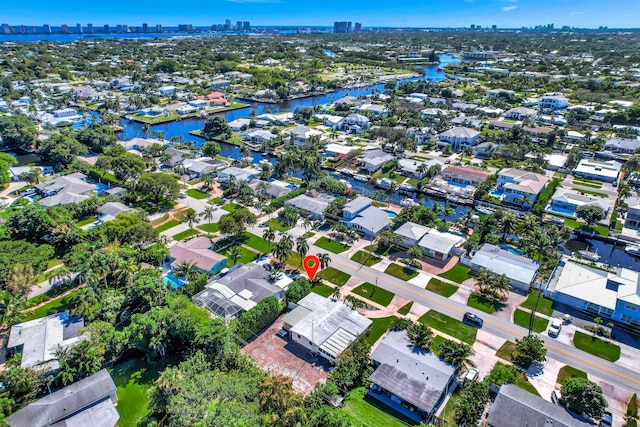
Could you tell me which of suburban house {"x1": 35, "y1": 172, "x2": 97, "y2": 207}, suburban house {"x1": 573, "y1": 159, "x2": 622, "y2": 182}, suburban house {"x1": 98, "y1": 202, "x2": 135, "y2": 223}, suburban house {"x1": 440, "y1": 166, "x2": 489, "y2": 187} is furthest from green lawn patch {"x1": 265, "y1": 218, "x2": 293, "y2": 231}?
suburban house {"x1": 573, "y1": 159, "x2": 622, "y2": 182}

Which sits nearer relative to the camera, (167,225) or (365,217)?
(167,225)

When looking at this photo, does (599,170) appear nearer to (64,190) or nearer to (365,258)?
(365,258)

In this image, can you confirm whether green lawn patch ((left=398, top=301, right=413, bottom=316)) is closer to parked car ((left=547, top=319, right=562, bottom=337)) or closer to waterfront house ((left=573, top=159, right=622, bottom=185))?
parked car ((left=547, top=319, right=562, bottom=337))

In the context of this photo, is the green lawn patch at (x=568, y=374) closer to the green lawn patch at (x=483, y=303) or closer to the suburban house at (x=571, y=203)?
the green lawn patch at (x=483, y=303)

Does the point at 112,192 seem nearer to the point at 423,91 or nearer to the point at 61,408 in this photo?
the point at 61,408

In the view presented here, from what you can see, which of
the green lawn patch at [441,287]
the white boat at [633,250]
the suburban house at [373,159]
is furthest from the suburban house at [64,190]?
the white boat at [633,250]

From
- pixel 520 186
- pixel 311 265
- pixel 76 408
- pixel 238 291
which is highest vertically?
pixel 520 186

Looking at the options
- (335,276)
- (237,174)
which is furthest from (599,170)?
(237,174)
